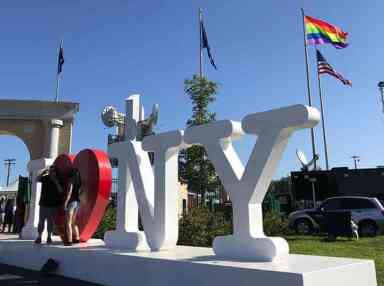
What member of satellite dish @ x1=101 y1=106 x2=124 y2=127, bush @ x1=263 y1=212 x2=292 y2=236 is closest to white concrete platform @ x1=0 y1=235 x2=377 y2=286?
Answer: bush @ x1=263 y1=212 x2=292 y2=236

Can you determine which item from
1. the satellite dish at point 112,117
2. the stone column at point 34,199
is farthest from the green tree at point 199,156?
the stone column at point 34,199

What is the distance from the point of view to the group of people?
725cm

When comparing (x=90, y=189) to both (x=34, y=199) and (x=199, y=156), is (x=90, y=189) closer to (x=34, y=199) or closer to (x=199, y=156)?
(x=34, y=199)

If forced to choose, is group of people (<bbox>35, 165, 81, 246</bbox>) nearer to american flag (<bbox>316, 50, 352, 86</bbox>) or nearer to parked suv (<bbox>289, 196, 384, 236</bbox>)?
parked suv (<bbox>289, 196, 384, 236</bbox>)

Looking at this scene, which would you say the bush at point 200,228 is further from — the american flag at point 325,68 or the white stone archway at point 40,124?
the american flag at point 325,68

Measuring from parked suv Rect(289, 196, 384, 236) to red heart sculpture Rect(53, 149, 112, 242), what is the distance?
35.5ft

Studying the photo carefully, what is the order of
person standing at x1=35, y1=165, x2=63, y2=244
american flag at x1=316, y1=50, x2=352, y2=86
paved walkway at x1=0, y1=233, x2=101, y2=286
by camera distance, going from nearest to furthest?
paved walkway at x1=0, y1=233, x2=101, y2=286, person standing at x1=35, y1=165, x2=63, y2=244, american flag at x1=316, y1=50, x2=352, y2=86

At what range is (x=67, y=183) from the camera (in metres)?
7.68

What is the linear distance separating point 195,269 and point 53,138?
1303cm

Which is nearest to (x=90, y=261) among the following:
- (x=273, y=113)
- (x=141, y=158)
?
(x=141, y=158)

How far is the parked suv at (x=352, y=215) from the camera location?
15.9 metres

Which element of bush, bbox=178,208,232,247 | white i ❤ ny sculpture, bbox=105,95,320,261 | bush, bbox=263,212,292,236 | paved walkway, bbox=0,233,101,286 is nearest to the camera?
white i ❤ ny sculpture, bbox=105,95,320,261

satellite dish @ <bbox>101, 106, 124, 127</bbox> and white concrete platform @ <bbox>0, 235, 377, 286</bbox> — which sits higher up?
satellite dish @ <bbox>101, 106, 124, 127</bbox>

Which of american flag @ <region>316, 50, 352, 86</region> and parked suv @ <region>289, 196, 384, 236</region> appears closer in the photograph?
parked suv @ <region>289, 196, 384, 236</region>
